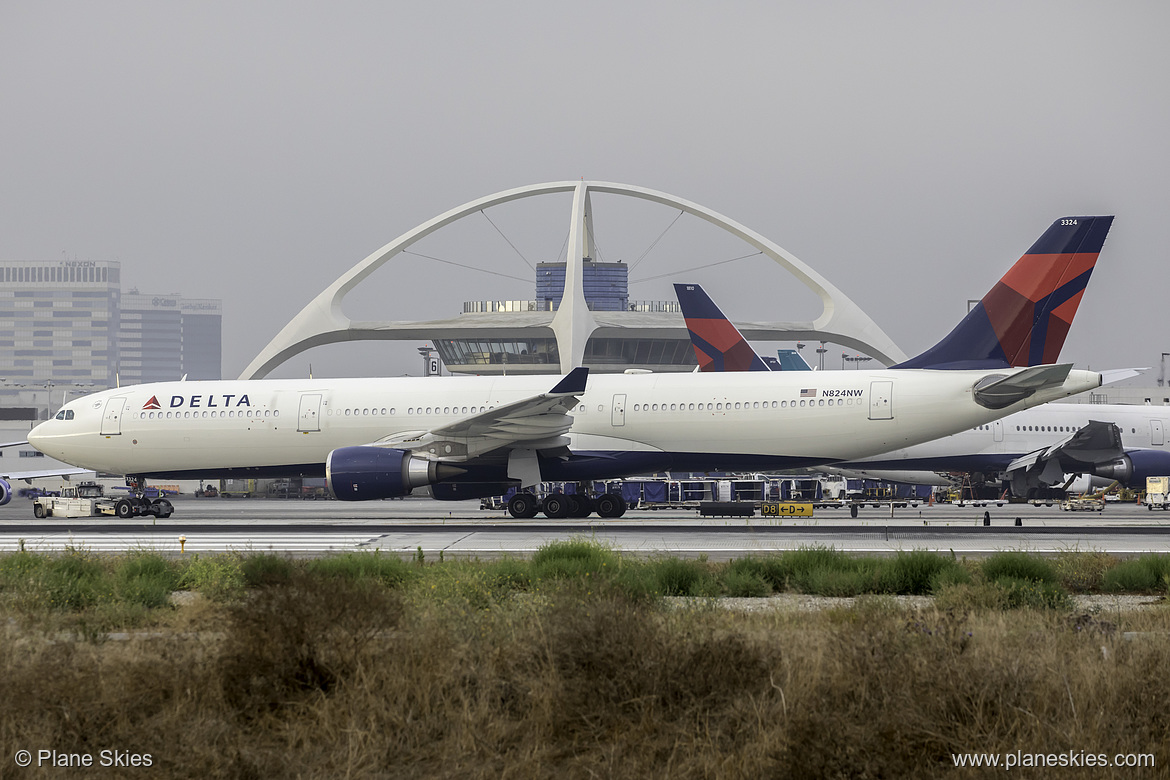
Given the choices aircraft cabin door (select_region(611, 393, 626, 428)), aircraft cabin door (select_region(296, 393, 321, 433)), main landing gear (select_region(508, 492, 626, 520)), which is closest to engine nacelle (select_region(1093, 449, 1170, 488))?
main landing gear (select_region(508, 492, 626, 520))

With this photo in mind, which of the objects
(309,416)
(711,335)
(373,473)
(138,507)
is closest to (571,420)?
(373,473)

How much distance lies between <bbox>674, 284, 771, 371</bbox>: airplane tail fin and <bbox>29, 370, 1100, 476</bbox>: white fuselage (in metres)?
10.2

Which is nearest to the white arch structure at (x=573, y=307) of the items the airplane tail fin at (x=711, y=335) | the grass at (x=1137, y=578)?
the airplane tail fin at (x=711, y=335)

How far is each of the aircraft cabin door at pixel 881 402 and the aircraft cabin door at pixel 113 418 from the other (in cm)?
2037

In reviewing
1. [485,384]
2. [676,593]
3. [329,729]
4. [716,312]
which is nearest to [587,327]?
[716,312]

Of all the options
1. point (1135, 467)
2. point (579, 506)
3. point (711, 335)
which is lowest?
point (579, 506)

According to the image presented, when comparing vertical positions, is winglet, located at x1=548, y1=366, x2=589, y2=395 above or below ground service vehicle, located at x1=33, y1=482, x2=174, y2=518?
above

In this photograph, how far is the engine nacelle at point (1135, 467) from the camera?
37.0 metres

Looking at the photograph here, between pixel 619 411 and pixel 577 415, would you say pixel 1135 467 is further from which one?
pixel 577 415

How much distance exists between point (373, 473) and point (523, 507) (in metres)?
4.86

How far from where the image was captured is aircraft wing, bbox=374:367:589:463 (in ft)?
84.0

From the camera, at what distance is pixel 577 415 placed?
89.3ft

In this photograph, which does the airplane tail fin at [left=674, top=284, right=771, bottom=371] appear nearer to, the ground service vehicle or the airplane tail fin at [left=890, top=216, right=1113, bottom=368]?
the airplane tail fin at [left=890, top=216, right=1113, bottom=368]

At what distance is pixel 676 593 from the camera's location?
39.7 ft
